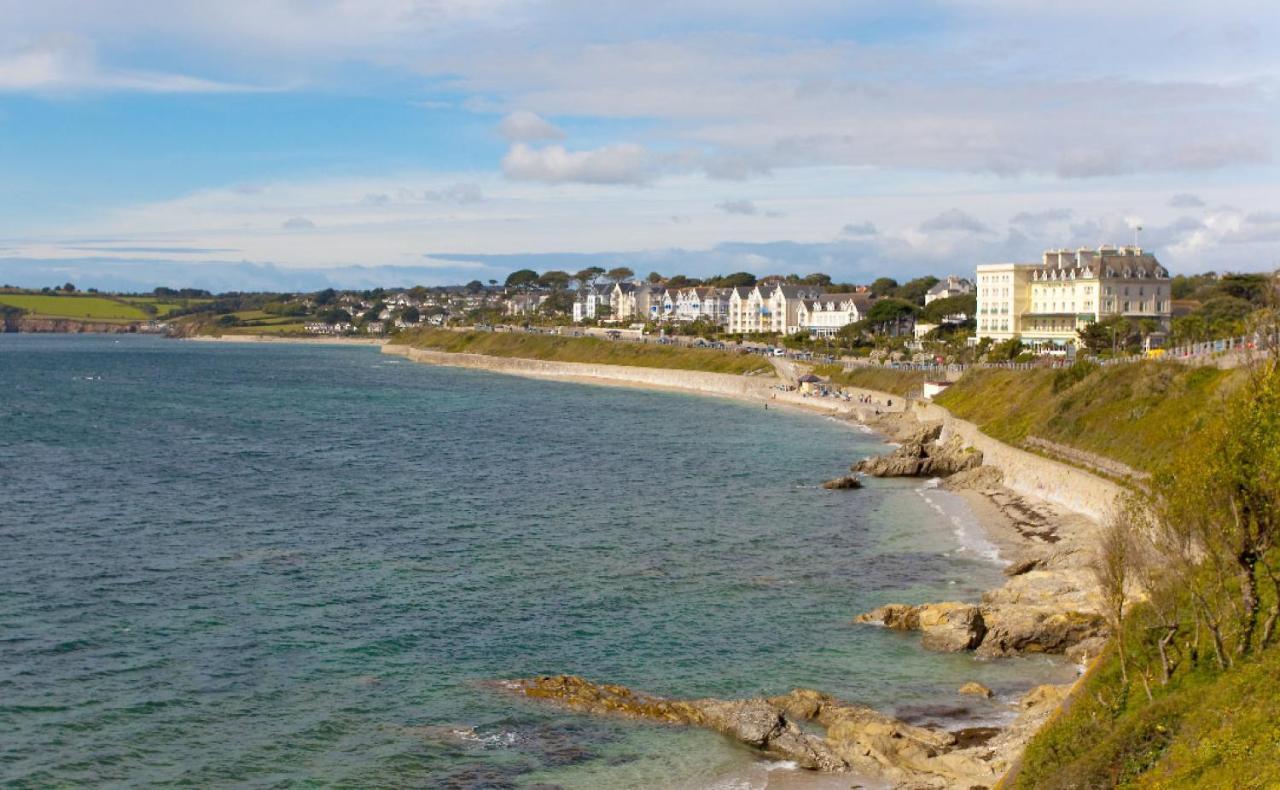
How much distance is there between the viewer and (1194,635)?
85.8ft

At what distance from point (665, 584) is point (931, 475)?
32.4 metres

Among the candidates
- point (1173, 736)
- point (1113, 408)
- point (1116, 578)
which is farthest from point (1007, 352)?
point (1173, 736)

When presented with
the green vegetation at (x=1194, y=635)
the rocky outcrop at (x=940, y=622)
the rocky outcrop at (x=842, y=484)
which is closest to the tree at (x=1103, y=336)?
the rocky outcrop at (x=842, y=484)

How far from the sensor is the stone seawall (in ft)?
163

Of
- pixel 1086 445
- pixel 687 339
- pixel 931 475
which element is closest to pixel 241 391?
pixel 687 339

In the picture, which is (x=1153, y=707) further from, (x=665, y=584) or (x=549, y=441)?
(x=549, y=441)

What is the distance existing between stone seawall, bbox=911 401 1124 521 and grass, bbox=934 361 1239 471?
1344 millimetres

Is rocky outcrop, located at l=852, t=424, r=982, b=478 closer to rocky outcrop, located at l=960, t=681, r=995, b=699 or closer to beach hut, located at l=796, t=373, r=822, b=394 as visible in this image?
rocky outcrop, located at l=960, t=681, r=995, b=699

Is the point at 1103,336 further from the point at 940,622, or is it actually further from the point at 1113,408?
the point at 940,622

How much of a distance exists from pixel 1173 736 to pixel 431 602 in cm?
2486

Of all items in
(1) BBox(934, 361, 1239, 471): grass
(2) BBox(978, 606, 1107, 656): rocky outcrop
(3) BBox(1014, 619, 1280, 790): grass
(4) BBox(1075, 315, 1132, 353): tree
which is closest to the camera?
(3) BBox(1014, 619, 1280, 790): grass

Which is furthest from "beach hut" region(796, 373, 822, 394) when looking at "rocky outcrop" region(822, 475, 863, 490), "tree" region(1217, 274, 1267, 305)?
"rocky outcrop" region(822, 475, 863, 490)

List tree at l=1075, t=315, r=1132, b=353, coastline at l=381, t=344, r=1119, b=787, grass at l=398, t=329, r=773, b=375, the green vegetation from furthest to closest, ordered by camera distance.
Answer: grass at l=398, t=329, r=773, b=375 → tree at l=1075, t=315, r=1132, b=353 → coastline at l=381, t=344, r=1119, b=787 → the green vegetation

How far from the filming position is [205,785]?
83.1 ft
